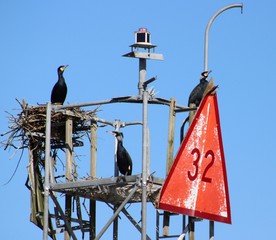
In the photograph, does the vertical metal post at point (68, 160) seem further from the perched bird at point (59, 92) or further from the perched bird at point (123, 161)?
the perched bird at point (59, 92)

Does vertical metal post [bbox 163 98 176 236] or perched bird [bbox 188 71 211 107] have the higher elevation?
perched bird [bbox 188 71 211 107]

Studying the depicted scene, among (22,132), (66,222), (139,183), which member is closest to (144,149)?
(139,183)

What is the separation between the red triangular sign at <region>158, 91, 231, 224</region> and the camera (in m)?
19.6

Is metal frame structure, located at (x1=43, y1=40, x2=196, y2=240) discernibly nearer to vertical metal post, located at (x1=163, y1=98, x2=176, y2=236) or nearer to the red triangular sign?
vertical metal post, located at (x1=163, y1=98, x2=176, y2=236)

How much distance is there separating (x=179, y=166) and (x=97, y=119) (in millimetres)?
5983

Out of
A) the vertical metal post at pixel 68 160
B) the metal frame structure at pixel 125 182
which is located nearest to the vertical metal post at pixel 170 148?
the metal frame structure at pixel 125 182

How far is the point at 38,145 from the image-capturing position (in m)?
25.7

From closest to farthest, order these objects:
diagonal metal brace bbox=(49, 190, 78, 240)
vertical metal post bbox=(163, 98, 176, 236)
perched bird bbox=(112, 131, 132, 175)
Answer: vertical metal post bbox=(163, 98, 176, 236), perched bird bbox=(112, 131, 132, 175), diagonal metal brace bbox=(49, 190, 78, 240)

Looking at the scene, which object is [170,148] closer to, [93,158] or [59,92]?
[93,158]

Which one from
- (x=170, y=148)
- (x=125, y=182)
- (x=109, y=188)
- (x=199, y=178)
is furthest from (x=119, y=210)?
(x=199, y=178)

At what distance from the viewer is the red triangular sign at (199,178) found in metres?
19.6

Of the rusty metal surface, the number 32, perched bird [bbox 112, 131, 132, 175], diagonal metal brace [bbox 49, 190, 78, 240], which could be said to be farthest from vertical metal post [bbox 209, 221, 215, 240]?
diagonal metal brace [bbox 49, 190, 78, 240]

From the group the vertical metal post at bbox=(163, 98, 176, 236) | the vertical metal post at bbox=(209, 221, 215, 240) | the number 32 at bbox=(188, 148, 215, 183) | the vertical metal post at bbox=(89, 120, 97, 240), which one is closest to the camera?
the vertical metal post at bbox=(209, 221, 215, 240)

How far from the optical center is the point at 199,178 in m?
19.7
